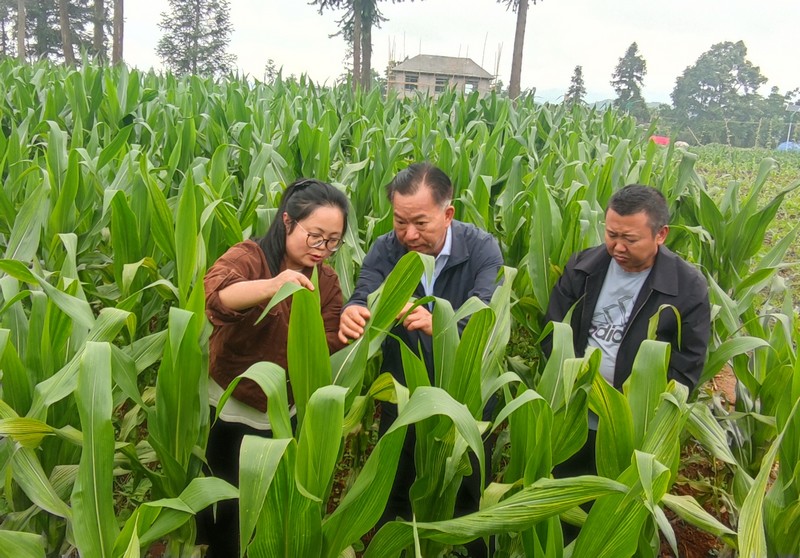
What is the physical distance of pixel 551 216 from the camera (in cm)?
220

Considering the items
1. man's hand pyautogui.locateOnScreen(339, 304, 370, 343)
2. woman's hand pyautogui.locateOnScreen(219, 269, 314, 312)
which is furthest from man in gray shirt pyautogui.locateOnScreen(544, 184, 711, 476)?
woman's hand pyautogui.locateOnScreen(219, 269, 314, 312)

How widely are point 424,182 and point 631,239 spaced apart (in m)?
0.58

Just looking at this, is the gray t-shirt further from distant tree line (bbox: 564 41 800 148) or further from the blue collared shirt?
distant tree line (bbox: 564 41 800 148)

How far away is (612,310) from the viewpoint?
5.88 feet

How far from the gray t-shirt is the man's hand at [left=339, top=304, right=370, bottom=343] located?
0.78 metres

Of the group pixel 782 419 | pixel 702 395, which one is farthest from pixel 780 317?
pixel 702 395

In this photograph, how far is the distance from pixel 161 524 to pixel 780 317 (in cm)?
155

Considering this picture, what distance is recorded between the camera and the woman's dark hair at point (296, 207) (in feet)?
4.89

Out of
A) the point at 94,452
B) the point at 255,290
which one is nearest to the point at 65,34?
the point at 255,290

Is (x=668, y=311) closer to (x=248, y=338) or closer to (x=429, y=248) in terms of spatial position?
(x=429, y=248)

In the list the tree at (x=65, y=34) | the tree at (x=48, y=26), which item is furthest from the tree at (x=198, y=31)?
the tree at (x=65, y=34)

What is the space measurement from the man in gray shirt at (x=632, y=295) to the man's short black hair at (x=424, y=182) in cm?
46

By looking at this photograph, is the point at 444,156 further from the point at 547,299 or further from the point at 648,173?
the point at 547,299

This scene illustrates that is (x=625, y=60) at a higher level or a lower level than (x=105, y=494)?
higher
